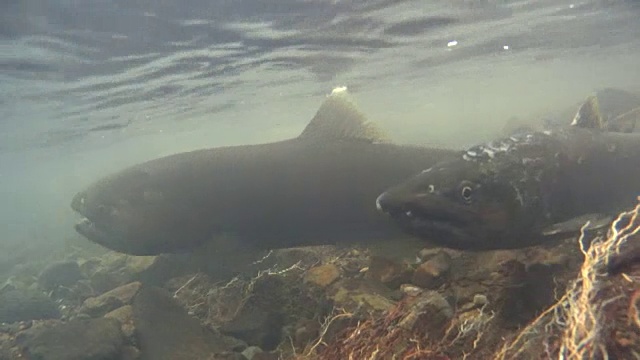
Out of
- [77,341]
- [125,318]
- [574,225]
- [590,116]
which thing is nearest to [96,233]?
[125,318]

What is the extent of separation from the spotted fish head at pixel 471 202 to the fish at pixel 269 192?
167cm

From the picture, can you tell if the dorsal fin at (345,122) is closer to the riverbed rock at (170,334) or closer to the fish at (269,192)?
the fish at (269,192)

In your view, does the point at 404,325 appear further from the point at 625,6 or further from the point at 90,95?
the point at 625,6

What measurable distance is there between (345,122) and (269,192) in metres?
1.42

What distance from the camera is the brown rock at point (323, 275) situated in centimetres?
512

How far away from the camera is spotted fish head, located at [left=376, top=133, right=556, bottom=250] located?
382 cm

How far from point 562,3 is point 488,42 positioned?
5376mm

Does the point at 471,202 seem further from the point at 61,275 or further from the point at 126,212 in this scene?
the point at 61,275

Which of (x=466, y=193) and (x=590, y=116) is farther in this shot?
(x=590, y=116)

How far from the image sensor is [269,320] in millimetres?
5191

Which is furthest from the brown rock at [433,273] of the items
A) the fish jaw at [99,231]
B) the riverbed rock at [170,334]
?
the fish jaw at [99,231]

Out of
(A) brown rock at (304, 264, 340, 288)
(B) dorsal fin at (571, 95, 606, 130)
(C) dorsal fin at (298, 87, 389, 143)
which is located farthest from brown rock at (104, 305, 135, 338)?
(B) dorsal fin at (571, 95, 606, 130)

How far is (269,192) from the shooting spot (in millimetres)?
6484

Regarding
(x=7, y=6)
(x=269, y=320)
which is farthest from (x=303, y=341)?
(x=7, y=6)
